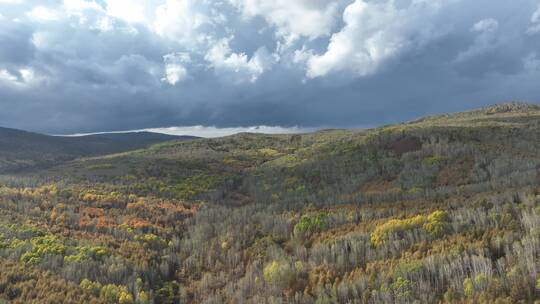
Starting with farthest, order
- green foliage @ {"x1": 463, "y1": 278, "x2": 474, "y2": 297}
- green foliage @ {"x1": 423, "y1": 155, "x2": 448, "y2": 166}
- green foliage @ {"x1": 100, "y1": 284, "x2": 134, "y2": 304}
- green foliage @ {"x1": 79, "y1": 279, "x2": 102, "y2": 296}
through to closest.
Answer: green foliage @ {"x1": 423, "y1": 155, "x2": 448, "y2": 166} → green foliage @ {"x1": 79, "y1": 279, "x2": 102, "y2": 296} → green foliage @ {"x1": 100, "y1": 284, "x2": 134, "y2": 304} → green foliage @ {"x1": 463, "y1": 278, "x2": 474, "y2": 297}

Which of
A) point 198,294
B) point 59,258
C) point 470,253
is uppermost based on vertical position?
point 470,253

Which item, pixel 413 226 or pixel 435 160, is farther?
pixel 435 160

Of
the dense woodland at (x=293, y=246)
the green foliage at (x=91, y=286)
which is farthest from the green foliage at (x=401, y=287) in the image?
the green foliage at (x=91, y=286)

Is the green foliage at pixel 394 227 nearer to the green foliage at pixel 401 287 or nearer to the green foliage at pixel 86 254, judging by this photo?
the green foliage at pixel 401 287

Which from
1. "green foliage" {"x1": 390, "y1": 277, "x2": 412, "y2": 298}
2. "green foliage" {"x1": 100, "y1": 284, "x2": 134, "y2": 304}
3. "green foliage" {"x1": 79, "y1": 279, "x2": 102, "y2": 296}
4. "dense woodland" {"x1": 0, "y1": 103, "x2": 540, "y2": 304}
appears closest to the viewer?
"green foliage" {"x1": 390, "y1": 277, "x2": 412, "y2": 298}

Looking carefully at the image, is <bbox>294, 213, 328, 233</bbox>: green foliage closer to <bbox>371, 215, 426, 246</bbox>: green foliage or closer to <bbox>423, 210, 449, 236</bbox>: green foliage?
<bbox>371, 215, 426, 246</bbox>: green foliage

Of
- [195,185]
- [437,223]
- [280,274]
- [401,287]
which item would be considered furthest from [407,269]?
[195,185]

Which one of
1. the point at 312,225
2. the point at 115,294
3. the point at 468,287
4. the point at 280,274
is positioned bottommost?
the point at 115,294

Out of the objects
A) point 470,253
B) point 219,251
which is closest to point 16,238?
point 219,251

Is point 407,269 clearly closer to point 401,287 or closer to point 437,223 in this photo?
point 401,287

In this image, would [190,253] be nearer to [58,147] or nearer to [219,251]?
[219,251]

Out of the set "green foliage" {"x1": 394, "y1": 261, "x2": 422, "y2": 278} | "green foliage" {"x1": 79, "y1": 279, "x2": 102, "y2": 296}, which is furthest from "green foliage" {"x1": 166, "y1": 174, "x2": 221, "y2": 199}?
"green foliage" {"x1": 394, "y1": 261, "x2": 422, "y2": 278}
